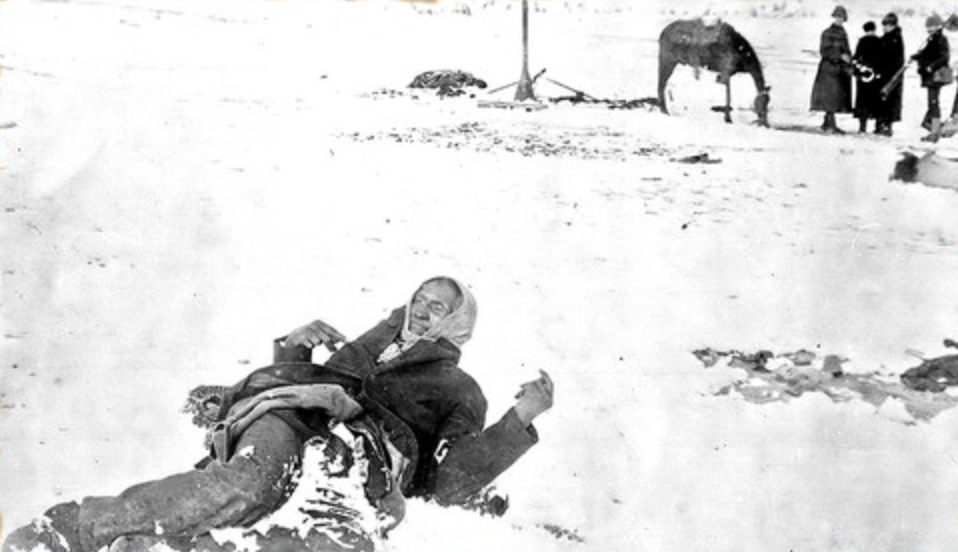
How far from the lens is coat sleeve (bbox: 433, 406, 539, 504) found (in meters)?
1.61

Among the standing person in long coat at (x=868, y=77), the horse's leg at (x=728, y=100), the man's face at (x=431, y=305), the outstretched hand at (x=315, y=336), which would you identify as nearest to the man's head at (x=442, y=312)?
the man's face at (x=431, y=305)

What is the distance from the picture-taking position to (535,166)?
6.28 ft

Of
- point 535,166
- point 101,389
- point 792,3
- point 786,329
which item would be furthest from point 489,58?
point 101,389

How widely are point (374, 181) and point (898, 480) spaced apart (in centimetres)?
91

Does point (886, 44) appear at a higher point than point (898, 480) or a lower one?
higher

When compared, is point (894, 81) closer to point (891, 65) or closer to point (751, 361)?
point (891, 65)

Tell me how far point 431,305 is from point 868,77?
82 centimetres

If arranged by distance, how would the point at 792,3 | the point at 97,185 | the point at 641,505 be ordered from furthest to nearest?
the point at 792,3 < the point at 97,185 < the point at 641,505

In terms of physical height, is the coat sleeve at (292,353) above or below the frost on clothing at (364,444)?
above

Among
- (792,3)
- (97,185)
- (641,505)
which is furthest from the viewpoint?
(792,3)

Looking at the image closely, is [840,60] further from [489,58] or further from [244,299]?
[244,299]

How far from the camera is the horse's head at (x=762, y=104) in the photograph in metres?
1.94

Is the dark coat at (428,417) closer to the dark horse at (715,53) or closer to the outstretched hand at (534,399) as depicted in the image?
the outstretched hand at (534,399)

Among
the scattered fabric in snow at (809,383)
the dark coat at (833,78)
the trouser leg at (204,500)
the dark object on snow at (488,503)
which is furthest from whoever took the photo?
the dark coat at (833,78)
